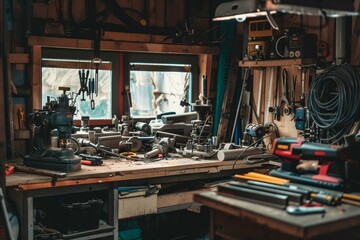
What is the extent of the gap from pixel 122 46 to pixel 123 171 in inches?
53.4

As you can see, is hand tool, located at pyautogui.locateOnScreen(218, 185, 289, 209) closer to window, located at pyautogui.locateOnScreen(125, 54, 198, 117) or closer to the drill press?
the drill press

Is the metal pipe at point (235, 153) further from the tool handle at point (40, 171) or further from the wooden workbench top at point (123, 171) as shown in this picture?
the tool handle at point (40, 171)

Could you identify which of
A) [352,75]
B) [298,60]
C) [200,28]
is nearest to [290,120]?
[298,60]

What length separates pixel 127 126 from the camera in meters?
4.34

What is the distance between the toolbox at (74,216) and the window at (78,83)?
1.08m

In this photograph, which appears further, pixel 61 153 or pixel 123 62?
pixel 123 62

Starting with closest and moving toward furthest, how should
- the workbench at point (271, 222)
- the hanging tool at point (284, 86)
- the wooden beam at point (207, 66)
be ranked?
the workbench at point (271, 222), the hanging tool at point (284, 86), the wooden beam at point (207, 66)

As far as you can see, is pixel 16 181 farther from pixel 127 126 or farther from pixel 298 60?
pixel 298 60

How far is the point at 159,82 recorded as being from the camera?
4930 mm

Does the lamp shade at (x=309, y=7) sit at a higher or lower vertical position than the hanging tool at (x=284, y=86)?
higher

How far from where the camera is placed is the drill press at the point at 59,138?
3.46 m

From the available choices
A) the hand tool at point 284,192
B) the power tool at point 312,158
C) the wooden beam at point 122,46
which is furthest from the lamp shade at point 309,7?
the wooden beam at point 122,46

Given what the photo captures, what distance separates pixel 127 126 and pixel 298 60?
60.7 inches

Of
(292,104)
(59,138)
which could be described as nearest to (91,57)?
(59,138)
